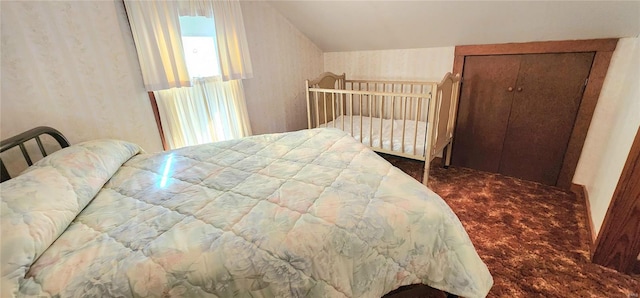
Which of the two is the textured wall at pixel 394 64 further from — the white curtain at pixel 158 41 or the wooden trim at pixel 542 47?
the white curtain at pixel 158 41

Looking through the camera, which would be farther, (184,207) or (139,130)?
(139,130)

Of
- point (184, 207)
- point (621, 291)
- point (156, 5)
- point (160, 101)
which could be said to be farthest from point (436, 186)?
point (156, 5)

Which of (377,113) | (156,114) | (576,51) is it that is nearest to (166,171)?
(156,114)

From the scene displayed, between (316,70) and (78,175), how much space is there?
8.95 ft

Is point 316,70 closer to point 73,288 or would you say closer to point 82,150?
point 82,150

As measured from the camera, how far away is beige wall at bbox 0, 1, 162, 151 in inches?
56.2

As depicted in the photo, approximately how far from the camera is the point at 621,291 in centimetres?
141

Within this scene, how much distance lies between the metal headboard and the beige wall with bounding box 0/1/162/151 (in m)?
0.12

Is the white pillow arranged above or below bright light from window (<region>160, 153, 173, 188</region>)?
above

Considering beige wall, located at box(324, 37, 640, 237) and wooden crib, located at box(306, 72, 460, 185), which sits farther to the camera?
wooden crib, located at box(306, 72, 460, 185)

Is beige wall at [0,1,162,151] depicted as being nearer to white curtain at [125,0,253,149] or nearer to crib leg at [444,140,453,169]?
white curtain at [125,0,253,149]

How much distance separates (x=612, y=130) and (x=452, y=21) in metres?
1.46

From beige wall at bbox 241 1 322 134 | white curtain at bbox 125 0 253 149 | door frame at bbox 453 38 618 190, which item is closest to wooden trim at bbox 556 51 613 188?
door frame at bbox 453 38 618 190

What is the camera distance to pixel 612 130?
199 centimetres
